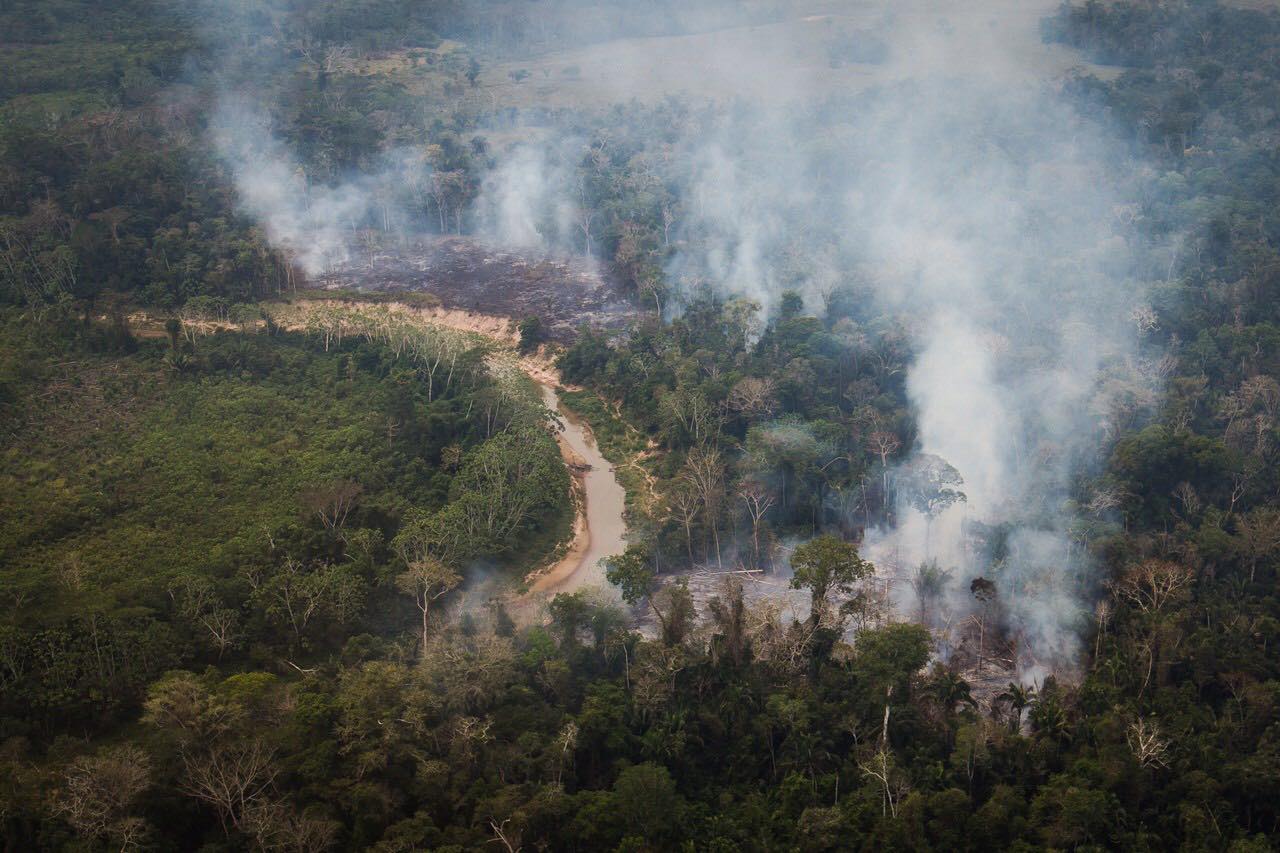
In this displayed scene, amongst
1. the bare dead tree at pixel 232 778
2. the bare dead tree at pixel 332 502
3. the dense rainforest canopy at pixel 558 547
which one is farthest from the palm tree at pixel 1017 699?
the bare dead tree at pixel 332 502

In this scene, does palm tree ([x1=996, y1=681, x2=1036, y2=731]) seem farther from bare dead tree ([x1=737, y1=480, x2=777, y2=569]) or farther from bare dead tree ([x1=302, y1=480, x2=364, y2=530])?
bare dead tree ([x1=302, y1=480, x2=364, y2=530])

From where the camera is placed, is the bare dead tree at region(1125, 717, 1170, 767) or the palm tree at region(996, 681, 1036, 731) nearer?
the bare dead tree at region(1125, 717, 1170, 767)

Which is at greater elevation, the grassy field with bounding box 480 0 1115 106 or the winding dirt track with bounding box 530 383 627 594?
the grassy field with bounding box 480 0 1115 106

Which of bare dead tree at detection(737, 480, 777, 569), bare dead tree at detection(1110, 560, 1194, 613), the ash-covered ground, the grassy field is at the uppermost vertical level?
the grassy field

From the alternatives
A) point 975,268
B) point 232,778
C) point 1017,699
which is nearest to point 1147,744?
point 1017,699

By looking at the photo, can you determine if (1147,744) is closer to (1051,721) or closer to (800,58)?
(1051,721)

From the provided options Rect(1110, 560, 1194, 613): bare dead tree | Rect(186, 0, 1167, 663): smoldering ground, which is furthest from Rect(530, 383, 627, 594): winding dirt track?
Rect(1110, 560, 1194, 613): bare dead tree
